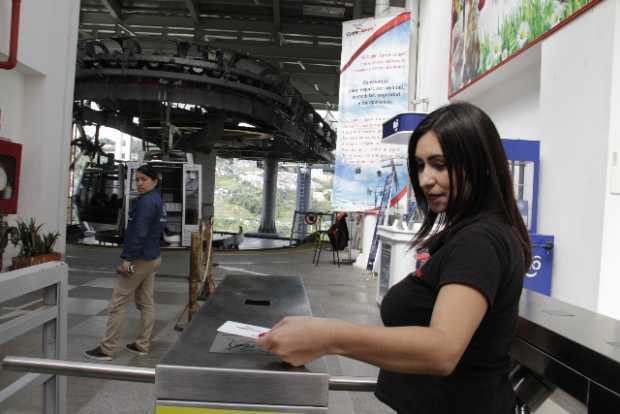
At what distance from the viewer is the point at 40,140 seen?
4461 millimetres

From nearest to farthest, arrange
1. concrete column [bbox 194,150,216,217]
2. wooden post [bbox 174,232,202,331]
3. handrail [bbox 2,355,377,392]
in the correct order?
handrail [bbox 2,355,377,392]
wooden post [bbox 174,232,202,331]
concrete column [bbox 194,150,216,217]

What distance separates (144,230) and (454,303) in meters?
3.70

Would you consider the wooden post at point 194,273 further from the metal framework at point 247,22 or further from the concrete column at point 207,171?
the concrete column at point 207,171

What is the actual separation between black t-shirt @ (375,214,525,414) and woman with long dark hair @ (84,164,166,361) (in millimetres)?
3401

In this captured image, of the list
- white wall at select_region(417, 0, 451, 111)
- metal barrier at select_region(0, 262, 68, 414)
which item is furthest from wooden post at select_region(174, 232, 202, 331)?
white wall at select_region(417, 0, 451, 111)

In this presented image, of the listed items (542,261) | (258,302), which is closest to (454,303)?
(258,302)

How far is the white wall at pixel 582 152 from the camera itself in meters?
3.07

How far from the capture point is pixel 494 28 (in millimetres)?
4879

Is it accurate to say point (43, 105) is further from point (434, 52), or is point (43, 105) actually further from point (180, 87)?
point (180, 87)

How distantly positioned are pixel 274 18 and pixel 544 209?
11867 millimetres

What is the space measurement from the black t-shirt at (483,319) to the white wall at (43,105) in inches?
166

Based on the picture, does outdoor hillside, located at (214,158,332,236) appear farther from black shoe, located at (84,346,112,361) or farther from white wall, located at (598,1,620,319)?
white wall, located at (598,1,620,319)

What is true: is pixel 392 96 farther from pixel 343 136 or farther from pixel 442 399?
pixel 442 399

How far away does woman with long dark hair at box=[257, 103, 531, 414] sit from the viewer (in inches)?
30.7
